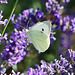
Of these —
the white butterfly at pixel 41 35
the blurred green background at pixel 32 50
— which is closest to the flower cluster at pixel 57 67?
the white butterfly at pixel 41 35

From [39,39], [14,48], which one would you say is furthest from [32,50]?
[14,48]

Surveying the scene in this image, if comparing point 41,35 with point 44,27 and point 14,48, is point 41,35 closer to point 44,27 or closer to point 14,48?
point 44,27

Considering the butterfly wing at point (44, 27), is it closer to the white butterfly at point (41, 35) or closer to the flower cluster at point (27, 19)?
the white butterfly at point (41, 35)

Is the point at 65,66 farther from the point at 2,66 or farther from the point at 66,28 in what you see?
the point at 66,28

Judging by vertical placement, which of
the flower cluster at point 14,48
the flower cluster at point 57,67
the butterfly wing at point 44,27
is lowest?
the flower cluster at point 57,67

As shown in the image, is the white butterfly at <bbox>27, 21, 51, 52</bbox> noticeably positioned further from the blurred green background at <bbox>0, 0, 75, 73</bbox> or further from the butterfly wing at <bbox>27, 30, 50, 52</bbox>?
the blurred green background at <bbox>0, 0, 75, 73</bbox>

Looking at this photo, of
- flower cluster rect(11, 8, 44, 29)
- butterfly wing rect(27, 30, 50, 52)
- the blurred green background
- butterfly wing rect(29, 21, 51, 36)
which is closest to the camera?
butterfly wing rect(29, 21, 51, 36)

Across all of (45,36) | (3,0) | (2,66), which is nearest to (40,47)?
(45,36)

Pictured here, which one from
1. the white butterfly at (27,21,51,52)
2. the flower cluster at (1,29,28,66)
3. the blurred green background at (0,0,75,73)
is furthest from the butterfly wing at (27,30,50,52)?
the blurred green background at (0,0,75,73)
